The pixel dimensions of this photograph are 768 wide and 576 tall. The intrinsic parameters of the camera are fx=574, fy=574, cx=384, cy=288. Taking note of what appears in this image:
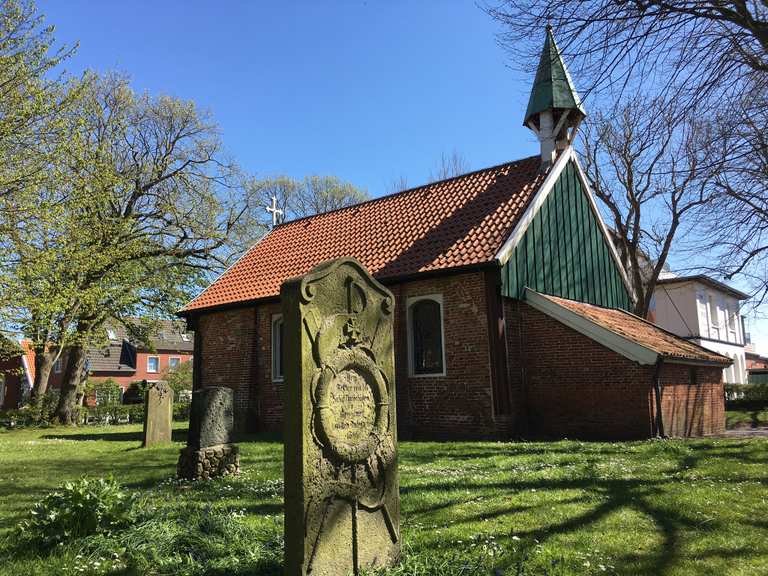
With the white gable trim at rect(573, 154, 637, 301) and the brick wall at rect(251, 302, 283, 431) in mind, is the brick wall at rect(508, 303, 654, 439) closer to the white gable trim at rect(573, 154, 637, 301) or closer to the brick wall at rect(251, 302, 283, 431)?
the white gable trim at rect(573, 154, 637, 301)

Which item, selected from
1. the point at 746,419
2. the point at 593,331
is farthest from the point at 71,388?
the point at 746,419

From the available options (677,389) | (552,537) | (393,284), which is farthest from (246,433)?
(552,537)

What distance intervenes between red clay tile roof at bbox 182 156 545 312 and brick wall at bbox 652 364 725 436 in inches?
212

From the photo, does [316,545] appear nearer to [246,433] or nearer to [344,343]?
[344,343]

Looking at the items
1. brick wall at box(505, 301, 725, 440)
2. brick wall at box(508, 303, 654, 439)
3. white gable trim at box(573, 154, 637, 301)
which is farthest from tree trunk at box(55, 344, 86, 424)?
white gable trim at box(573, 154, 637, 301)

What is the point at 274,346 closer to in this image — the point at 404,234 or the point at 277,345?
the point at 277,345

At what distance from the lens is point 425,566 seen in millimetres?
4562

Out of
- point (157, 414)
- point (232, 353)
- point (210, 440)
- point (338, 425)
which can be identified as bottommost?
point (210, 440)

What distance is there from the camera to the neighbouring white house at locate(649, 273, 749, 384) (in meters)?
36.0

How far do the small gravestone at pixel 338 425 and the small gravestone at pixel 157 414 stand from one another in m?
10.4

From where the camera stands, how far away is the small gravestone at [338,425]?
4352 mm

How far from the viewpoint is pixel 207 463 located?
9289 millimetres

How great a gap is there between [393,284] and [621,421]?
644 cm

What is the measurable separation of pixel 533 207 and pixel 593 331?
3.66 meters
